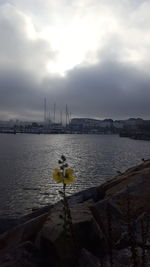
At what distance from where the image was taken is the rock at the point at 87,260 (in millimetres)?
5625

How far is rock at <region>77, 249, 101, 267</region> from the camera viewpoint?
562cm

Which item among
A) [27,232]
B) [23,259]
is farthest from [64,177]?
[27,232]

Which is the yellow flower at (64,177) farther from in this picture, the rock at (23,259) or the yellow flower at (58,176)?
the rock at (23,259)

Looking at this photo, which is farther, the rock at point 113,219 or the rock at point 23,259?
the rock at point 113,219

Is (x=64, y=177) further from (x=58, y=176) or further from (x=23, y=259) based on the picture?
(x=23, y=259)

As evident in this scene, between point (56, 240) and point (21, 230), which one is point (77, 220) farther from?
point (21, 230)

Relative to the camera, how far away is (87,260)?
18.5ft

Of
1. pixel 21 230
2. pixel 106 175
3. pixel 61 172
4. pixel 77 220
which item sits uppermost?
pixel 61 172

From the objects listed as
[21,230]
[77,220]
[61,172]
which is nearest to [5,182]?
[21,230]

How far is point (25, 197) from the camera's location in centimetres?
2077

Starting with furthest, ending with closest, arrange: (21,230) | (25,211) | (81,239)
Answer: (25,211) < (21,230) < (81,239)

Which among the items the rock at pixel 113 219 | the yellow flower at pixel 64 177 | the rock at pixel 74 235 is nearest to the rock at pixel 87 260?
the rock at pixel 74 235

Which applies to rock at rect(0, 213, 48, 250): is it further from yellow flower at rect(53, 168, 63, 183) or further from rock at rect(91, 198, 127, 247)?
yellow flower at rect(53, 168, 63, 183)

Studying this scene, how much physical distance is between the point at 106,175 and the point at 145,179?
2290 cm
